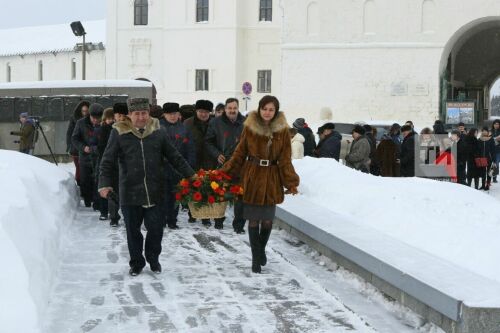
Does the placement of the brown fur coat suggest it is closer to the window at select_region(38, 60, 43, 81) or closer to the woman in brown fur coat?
the woman in brown fur coat

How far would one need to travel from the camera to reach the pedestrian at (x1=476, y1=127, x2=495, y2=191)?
64.1 feet

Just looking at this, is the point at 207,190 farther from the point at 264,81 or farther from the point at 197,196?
the point at 264,81

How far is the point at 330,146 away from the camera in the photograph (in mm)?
15133

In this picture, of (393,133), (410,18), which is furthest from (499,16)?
(393,133)

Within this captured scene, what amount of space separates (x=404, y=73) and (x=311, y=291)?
32147 mm

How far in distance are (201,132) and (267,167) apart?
420 cm

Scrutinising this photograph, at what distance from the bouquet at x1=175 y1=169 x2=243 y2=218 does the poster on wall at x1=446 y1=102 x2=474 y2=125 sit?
74.2ft

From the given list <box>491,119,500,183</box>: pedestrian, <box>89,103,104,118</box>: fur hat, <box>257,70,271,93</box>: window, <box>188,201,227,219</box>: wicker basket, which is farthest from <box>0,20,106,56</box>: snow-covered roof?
<box>188,201,227,219</box>: wicker basket

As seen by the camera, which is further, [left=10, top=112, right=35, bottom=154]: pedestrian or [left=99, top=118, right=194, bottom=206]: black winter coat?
[left=10, top=112, right=35, bottom=154]: pedestrian

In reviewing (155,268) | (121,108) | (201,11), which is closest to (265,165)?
(155,268)

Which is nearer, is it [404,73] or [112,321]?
[112,321]

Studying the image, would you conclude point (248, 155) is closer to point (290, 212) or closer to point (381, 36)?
point (290, 212)

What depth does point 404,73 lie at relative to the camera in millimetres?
38219

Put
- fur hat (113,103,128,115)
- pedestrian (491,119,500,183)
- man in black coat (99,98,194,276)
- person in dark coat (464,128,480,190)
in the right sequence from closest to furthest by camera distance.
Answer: man in black coat (99,98,194,276) → fur hat (113,103,128,115) → person in dark coat (464,128,480,190) → pedestrian (491,119,500,183)
